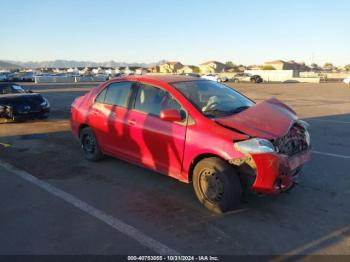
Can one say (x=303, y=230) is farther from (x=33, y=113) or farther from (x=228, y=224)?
(x=33, y=113)

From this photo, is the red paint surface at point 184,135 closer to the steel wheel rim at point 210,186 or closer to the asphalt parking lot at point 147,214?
the steel wheel rim at point 210,186

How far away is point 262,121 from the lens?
4.59 m

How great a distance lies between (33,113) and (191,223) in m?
9.20

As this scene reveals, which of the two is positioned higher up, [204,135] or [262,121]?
[262,121]

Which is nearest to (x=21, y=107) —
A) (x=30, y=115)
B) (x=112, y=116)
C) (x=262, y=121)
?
(x=30, y=115)

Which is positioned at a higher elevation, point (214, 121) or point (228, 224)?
point (214, 121)

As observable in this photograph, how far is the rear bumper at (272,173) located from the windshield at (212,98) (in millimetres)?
954

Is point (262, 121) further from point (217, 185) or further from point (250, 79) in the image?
point (250, 79)

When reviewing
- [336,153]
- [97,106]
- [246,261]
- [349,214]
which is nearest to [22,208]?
[97,106]

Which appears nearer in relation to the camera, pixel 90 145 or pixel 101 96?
pixel 101 96

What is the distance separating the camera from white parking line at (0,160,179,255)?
11.8ft

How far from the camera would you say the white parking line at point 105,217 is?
3.60m

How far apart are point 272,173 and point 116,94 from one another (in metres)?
3.01

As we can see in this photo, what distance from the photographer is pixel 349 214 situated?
14.3 ft
